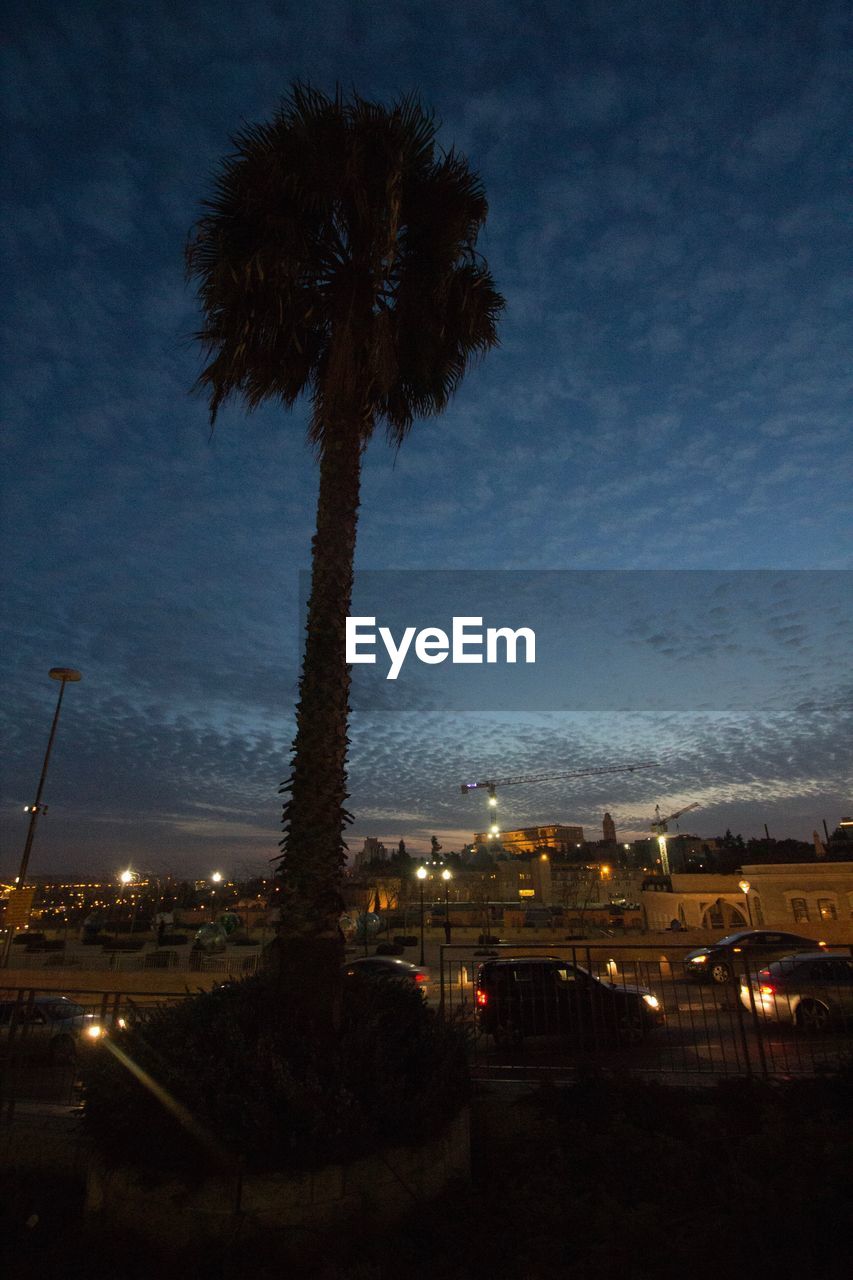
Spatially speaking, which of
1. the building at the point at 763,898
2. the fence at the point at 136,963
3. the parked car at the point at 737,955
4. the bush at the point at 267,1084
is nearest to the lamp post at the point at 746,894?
the building at the point at 763,898

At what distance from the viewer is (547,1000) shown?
30.6 ft

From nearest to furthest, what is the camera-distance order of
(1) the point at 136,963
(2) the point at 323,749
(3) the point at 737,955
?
(2) the point at 323,749
(3) the point at 737,955
(1) the point at 136,963

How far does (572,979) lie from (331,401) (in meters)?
9.12

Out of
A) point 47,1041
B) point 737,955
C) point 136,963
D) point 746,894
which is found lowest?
point 47,1041

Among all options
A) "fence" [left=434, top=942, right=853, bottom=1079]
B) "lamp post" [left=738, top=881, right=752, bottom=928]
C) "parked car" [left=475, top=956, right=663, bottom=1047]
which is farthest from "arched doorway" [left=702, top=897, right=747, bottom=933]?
"parked car" [left=475, top=956, right=663, bottom=1047]

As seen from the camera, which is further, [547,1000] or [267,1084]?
[547,1000]

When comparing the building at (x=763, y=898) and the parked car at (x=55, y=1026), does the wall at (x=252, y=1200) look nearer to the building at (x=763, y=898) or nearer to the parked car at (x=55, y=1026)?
the parked car at (x=55, y=1026)

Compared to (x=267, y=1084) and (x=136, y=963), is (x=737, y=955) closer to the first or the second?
(x=267, y=1084)

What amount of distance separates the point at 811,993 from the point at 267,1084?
9149 mm

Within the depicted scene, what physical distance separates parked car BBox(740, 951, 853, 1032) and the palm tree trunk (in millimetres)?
7380

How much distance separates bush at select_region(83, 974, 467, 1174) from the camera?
456 centimetres

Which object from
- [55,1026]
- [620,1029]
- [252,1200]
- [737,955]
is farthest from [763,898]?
[252,1200]

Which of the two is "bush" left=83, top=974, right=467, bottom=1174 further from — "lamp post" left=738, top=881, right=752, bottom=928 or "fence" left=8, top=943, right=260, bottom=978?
"lamp post" left=738, top=881, right=752, bottom=928

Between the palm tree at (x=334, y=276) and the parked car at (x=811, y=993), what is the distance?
8290 mm
